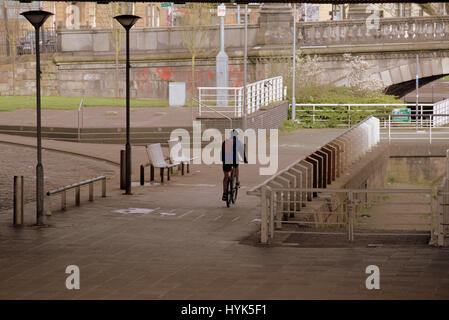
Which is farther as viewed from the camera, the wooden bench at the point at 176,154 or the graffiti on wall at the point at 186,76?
the graffiti on wall at the point at 186,76

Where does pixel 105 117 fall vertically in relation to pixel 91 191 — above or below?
above

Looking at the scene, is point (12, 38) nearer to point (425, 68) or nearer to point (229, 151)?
point (425, 68)

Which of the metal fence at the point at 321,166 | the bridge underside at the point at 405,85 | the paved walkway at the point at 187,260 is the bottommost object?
the paved walkway at the point at 187,260

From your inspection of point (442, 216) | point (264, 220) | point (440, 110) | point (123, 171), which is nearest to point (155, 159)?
point (123, 171)

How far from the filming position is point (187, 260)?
11602 mm

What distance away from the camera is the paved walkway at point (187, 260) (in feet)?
32.0

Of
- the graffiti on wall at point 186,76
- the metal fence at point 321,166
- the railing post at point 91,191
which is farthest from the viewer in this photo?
the graffiti on wall at point 186,76

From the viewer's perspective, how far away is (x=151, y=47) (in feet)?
146

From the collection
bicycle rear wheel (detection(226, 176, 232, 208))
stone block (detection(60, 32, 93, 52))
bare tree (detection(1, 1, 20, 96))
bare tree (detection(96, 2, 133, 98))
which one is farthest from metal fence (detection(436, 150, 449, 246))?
bare tree (detection(1, 1, 20, 96))

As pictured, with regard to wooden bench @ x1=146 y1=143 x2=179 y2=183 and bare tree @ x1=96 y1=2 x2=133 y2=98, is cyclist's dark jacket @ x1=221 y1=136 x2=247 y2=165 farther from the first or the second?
bare tree @ x1=96 y1=2 x2=133 y2=98

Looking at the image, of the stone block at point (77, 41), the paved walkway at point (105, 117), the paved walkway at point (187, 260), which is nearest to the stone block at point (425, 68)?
the paved walkway at point (105, 117)

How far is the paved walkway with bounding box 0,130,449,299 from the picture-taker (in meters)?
9.77

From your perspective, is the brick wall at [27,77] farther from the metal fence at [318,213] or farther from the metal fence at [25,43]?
the metal fence at [318,213]
